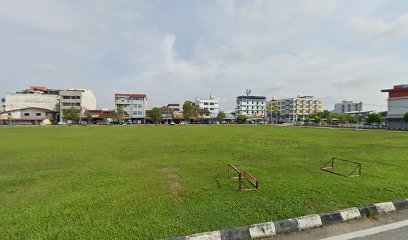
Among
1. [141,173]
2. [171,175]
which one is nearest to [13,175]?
[141,173]

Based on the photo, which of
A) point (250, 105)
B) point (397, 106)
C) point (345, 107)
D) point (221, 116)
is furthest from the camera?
point (345, 107)

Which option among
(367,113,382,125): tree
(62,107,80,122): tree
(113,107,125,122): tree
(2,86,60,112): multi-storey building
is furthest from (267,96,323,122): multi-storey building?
(2,86,60,112): multi-storey building

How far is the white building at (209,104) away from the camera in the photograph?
110 meters

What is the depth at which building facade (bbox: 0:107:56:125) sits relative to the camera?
222ft

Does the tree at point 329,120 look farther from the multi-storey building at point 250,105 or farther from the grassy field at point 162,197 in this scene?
the grassy field at point 162,197

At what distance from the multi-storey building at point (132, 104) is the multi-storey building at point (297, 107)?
70838 millimetres

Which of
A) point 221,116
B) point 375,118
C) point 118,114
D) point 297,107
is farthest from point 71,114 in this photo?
point 297,107

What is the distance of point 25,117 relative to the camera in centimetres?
6894

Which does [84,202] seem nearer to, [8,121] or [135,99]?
[135,99]

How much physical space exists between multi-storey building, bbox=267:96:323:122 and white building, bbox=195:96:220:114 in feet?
107

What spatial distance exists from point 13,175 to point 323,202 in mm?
10028

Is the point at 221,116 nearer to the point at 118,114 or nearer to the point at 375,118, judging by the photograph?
the point at 118,114

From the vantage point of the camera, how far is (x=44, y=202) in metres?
5.11

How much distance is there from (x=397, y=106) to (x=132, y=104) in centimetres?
7908
